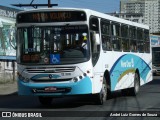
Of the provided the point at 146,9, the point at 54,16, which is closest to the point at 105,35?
the point at 54,16

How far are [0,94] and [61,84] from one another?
9.76 metres

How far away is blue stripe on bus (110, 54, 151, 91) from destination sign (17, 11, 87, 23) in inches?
125

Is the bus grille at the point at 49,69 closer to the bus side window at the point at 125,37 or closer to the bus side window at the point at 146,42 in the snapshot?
the bus side window at the point at 125,37

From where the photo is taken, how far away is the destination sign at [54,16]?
569 inches

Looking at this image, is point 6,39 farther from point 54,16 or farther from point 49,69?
point 49,69

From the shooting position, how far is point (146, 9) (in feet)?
329

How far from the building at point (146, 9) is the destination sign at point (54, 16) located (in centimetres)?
7830

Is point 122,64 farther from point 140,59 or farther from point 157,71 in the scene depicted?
point 157,71

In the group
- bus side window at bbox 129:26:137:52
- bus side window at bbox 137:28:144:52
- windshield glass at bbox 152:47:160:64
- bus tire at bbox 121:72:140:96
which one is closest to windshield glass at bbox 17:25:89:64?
bus side window at bbox 129:26:137:52

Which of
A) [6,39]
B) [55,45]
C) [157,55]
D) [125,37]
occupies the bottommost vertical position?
[157,55]

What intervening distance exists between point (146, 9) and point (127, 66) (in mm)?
82723

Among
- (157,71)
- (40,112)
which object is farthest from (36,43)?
(157,71)

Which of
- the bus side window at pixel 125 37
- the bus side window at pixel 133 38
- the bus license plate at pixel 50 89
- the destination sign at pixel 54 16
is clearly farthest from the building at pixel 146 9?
the bus license plate at pixel 50 89

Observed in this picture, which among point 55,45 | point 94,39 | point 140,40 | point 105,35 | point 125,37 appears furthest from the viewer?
point 140,40
